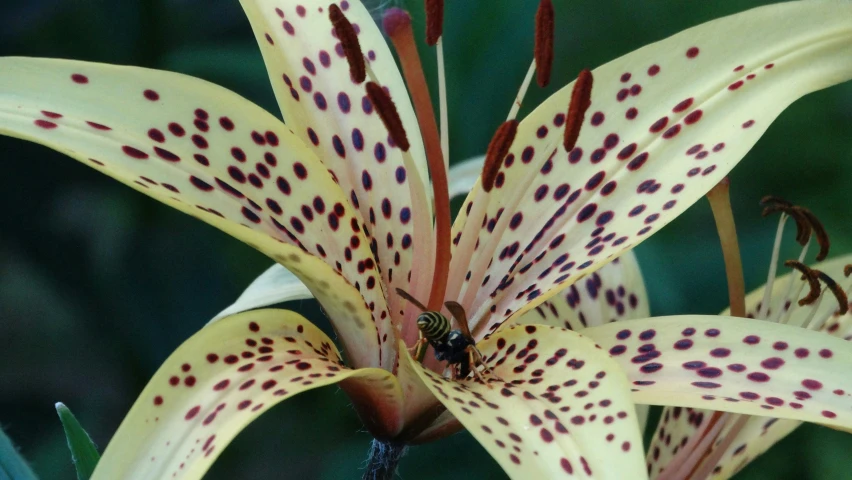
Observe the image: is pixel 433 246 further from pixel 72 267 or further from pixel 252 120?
pixel 72 267

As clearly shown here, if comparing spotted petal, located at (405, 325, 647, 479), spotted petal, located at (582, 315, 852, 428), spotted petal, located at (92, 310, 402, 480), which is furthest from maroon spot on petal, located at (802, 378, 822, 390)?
spotted petal, located at (92, 310, 402, 480)

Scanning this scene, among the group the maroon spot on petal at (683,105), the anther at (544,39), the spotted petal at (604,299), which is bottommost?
the spotted petal at (604,299)

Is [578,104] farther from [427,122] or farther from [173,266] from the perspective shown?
[173,266]

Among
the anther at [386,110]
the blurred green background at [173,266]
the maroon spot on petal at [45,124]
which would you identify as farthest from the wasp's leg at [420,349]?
the blurred green background at [173,266]

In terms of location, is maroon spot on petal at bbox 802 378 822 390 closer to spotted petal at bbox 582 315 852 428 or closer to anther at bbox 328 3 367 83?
spotted petal at bbox 582 315 852 428

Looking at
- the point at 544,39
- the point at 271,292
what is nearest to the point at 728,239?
the point at 544,39

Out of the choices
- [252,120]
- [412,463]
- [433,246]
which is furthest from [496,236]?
[412,463]

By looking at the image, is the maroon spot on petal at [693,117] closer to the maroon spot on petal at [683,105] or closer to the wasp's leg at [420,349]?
the maroon spot on petal at [683,105]
